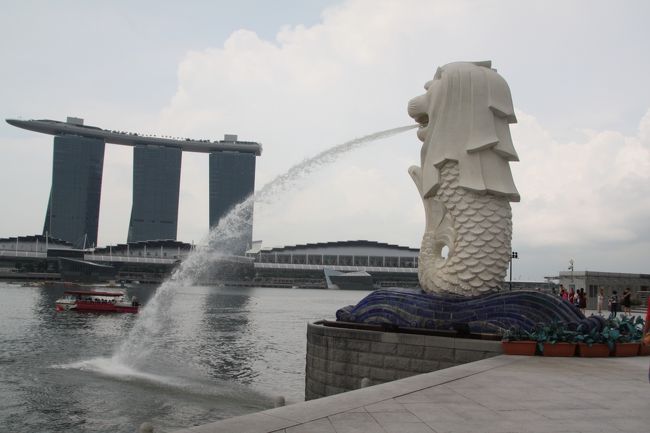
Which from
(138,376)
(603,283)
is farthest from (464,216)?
(603,283)

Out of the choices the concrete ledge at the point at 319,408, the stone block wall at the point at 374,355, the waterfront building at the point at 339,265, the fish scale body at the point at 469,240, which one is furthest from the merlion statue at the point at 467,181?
the waterfront building at the point at 339,265

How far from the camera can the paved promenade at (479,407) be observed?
5.39 m

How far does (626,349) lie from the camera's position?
10617mm

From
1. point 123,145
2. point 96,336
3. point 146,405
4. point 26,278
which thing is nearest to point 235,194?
point 123,145

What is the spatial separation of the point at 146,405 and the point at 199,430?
32.0 feet

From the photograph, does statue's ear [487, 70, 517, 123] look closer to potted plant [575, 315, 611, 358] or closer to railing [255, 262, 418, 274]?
potted plant [575, 315, 611, 358]

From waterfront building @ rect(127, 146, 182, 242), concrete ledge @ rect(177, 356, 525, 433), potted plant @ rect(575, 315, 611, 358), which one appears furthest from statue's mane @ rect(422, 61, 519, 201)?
waterfront building @ rect(127, 146, 182, 242)

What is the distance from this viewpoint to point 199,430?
5.09 m

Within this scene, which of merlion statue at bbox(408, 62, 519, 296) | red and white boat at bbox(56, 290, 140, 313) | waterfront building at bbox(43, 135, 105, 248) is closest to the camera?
merlion statue at bbox(408, 62, 519, 296)

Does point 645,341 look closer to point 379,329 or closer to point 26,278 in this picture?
point 379,329

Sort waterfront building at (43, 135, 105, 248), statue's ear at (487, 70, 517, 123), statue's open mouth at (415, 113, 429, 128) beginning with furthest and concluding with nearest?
waterfront building at (43, 135, 105, 248), statue's open mouth at (415, 113, 429, 128), statue's ear at (487, 70, 517, 123)

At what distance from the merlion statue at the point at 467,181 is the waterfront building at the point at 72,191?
140 m

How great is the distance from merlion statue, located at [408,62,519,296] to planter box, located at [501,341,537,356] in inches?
104

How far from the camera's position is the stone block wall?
419 inches
